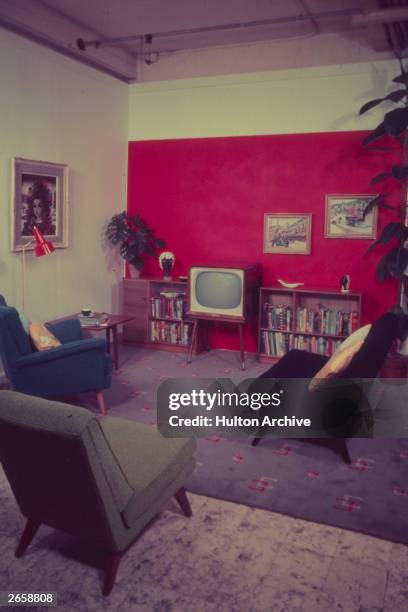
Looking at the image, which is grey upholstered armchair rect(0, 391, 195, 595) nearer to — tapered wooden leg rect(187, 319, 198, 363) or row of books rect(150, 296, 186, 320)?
tapered wooden leg rect(187, 319, 198, 363)

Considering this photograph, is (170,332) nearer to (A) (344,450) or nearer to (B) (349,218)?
(B) (349,218)

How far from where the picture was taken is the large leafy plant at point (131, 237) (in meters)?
6.61

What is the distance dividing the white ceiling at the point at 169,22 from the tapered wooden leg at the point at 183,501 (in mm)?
4236

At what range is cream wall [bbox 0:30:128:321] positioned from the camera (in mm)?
5195

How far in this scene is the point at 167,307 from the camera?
22.1 ft

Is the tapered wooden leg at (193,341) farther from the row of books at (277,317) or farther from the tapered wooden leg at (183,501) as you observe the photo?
the tapered wooden leg at (183,501)

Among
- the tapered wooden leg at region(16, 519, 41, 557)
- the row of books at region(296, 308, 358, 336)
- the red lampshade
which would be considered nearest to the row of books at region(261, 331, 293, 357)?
the row of books at region(296, 308, 358, 336)

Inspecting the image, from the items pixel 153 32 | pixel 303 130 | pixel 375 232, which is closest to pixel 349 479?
pixel 375 232

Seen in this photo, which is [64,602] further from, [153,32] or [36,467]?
[153,32]

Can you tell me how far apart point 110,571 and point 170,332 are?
172 inches

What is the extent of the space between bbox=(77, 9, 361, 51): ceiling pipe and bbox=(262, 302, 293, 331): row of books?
289 cm

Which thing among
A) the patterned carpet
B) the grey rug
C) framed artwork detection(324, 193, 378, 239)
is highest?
framed artwork detection(324, 193, 378, 239)

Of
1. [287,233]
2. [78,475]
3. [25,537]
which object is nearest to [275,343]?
[287,233]

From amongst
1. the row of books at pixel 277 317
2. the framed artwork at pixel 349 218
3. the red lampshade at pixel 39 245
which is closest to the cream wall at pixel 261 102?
the framed artwork at pixel 349 218
